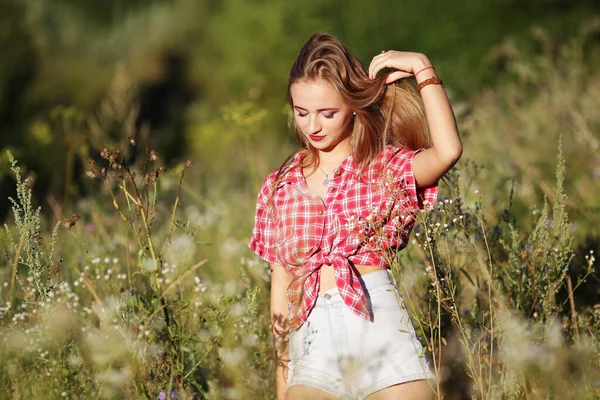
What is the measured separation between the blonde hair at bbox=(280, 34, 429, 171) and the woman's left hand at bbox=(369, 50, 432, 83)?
4cm

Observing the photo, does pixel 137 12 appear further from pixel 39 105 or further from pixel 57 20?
pixel 39 105

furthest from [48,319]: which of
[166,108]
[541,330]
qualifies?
[166,108]

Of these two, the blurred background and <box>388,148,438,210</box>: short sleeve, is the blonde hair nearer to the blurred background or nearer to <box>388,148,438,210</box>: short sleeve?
<box>388,148,438,210</box>: short sleeve

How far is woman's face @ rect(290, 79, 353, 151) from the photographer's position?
2594mm

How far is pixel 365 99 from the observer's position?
2631mm

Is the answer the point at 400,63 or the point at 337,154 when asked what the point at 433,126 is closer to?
the point at 400,63

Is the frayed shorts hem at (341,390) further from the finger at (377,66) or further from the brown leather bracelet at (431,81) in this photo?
the finger at (377,66)

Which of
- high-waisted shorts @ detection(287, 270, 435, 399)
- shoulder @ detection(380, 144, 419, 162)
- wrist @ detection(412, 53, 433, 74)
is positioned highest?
wrist @ detection(412, 53, 433, 74)

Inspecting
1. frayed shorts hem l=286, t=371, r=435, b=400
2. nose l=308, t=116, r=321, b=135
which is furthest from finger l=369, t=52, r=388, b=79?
frayed shorts hem l=286, t=371, r=435, b=400

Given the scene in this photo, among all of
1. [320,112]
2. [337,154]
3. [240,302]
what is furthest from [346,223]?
[240,302]

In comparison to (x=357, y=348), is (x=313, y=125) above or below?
above

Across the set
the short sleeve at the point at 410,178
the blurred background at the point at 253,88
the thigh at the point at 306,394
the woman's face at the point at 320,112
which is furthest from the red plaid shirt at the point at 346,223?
the blurred background at the point at 253,88

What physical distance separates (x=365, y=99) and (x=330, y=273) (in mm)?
617

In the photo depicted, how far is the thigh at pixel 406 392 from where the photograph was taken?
7.66 feet
